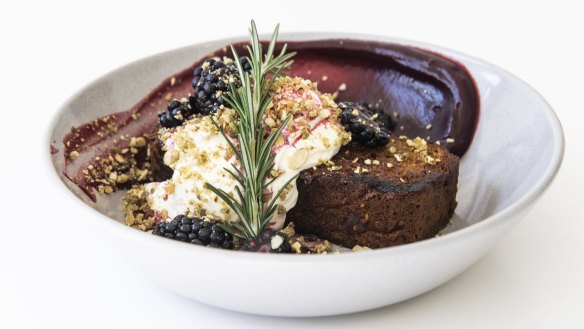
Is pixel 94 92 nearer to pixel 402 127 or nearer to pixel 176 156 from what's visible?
pixel 176 156

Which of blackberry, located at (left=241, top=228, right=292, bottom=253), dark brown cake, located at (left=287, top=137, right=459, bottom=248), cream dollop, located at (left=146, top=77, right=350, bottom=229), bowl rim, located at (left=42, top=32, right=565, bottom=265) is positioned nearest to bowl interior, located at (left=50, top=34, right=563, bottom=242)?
bowl rim, located at (left=42, top=32, right=565, bottom=265)

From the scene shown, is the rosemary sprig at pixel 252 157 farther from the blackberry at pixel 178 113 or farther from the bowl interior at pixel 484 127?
the bowl interior at pixel 484 127

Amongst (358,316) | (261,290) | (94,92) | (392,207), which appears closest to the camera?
(261,290)

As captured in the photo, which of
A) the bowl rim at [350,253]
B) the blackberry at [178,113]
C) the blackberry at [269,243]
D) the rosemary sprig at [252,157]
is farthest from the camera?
the blackberry at [178,113]

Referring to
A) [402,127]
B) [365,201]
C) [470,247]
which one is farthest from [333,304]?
[402,127]

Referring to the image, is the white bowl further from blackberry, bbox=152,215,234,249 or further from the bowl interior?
blackberry, bbox=152,215,234,249

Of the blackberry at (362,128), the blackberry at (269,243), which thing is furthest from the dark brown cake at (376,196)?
the blackberry at (269,243)
